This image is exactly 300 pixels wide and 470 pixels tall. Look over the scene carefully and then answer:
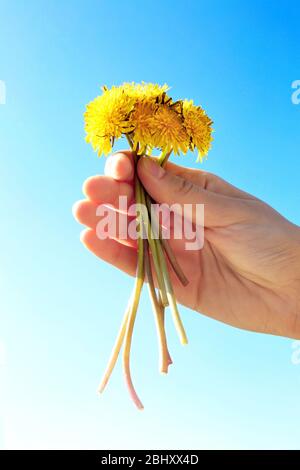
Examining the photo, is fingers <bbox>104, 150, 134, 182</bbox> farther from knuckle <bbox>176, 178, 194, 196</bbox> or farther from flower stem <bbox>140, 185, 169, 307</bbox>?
knuckle <bbox>176, 178, 194, 196</bbox>

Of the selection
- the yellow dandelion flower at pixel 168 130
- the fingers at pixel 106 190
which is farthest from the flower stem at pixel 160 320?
the yellow dandelion flower at pixel 168 130

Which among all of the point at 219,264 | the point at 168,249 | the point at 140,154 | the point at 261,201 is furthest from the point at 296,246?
the point at 140,154

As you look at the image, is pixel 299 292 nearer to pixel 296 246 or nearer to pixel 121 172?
pixel 296 246

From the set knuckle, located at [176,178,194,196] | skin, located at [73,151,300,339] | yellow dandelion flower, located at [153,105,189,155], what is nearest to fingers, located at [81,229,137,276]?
skin, located at [73,151,300,339]

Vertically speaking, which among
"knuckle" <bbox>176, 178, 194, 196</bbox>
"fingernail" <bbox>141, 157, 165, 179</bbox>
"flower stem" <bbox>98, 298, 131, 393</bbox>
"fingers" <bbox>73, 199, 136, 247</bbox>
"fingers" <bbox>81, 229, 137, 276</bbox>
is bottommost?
"flower stem" <bbox>98, 298, 131, 393</bbox>

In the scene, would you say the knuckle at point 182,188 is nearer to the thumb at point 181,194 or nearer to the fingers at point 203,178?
the thumb at point 181,194

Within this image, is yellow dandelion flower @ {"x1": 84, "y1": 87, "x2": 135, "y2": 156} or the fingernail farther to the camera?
the fingernail
